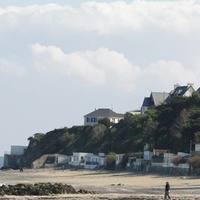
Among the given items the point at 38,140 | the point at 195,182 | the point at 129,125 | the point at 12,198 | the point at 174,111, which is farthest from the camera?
the point at 38,140

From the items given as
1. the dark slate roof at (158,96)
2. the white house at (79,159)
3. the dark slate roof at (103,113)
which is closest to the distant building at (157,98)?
the dark slate roof at (158,96)

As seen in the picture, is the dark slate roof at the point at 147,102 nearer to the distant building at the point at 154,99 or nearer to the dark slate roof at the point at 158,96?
the distant building at the point at 154,99

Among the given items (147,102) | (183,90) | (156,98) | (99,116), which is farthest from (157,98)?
(99,116)

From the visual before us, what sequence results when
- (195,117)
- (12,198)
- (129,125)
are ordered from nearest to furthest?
(12,198) → (195,117) → (129,125)

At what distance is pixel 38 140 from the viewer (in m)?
109

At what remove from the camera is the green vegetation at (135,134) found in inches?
2884

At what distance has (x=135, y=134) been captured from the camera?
85.4 meters

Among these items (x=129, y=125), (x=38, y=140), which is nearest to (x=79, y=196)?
(x=129, y=125)

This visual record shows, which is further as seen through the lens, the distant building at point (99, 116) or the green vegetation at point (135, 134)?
the distant building at point (99, 116)

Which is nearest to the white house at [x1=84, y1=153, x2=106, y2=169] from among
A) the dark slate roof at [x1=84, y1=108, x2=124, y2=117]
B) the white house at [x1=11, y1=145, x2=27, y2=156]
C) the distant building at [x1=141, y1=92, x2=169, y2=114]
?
the distant building at [x1=141, y1=92, x2=169, y2=114]

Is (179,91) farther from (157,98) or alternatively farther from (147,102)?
(147,102)

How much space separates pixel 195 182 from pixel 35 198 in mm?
19230

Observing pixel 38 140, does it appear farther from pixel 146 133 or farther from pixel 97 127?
pixel 146 133

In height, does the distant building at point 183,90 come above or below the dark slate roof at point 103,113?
above
